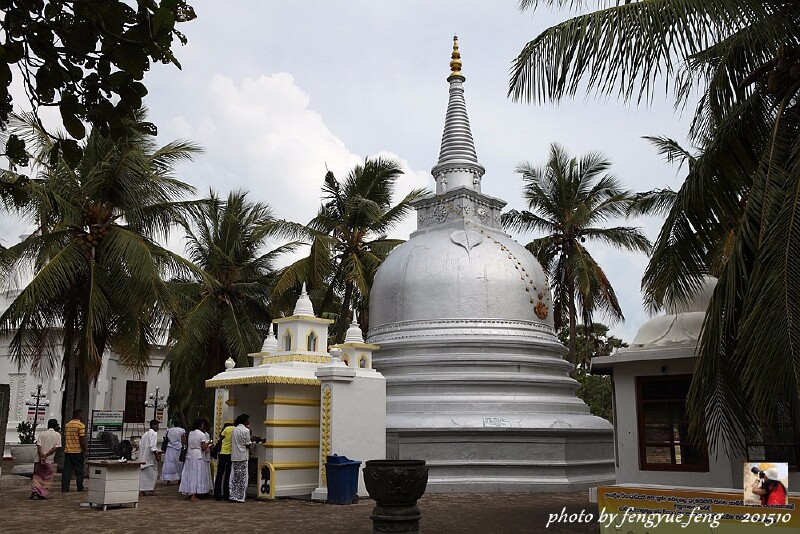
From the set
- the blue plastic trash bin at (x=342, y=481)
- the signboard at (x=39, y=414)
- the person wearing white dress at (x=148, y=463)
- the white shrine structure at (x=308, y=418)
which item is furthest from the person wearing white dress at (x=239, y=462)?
the signboard at (x=39, y=414)

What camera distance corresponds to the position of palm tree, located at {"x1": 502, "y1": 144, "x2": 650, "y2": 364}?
33000 mm

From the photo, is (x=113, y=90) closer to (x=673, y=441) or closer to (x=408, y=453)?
(x=673, y=441)

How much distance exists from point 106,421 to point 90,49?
73.7ft

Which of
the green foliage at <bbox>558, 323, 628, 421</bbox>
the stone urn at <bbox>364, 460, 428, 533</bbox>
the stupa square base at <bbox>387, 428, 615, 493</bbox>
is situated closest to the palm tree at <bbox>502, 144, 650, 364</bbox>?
the green foliage at <bbox>558, 323, 628, 421</bbox>

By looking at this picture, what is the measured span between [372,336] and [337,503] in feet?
29.8

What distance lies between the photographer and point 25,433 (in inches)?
1497

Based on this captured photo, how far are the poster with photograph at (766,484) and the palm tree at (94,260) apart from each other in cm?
1509

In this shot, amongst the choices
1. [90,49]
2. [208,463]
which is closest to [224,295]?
[208,463]

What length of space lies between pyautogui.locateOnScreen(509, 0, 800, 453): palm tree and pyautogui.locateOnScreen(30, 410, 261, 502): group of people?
9702 mm

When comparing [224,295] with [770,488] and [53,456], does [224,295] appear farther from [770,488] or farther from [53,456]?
[770,488]

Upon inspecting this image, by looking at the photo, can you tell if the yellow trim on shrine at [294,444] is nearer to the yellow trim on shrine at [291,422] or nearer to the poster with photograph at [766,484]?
the yellow trim on shrine at [291,422]

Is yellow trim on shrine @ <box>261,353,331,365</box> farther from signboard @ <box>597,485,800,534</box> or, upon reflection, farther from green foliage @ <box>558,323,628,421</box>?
green foliage @ <box>558,323,628,421</box>

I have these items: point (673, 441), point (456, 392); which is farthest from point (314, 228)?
point (673, 441)

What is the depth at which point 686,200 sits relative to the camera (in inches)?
428
